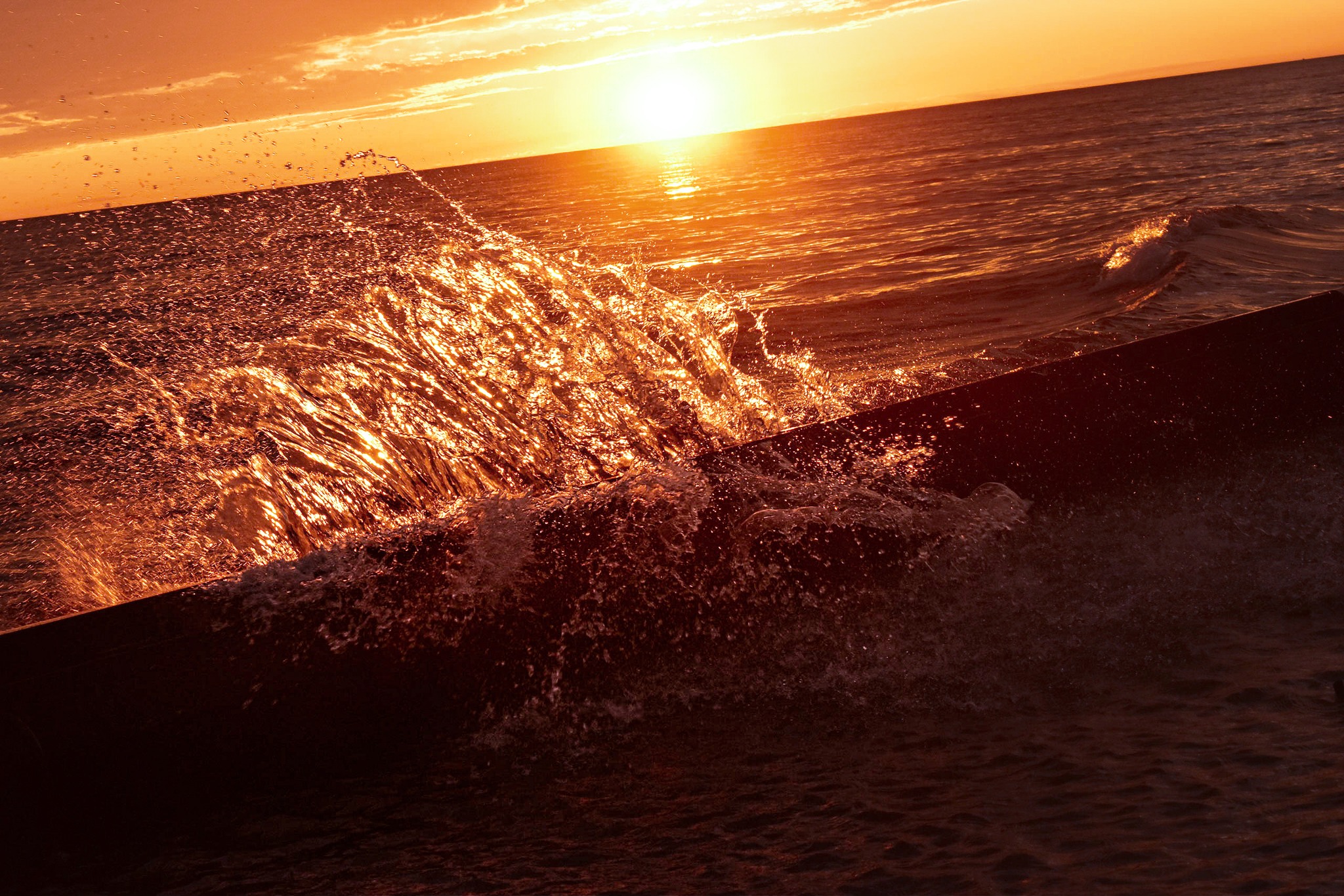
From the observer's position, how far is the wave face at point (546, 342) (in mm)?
5164

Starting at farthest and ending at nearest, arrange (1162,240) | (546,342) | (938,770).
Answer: (1162,240) → (546,342) → (938,770)

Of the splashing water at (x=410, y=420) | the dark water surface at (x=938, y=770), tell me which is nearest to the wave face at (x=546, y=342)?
the splashing water at (x=410, y=420)

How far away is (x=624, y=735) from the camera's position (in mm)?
3318

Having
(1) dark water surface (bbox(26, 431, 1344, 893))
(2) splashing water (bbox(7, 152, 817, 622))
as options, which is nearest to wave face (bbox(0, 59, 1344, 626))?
(2) splashing water (bbox(7, 152, 817, 622))

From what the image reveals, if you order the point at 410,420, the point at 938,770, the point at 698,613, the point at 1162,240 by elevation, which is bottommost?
the point at 938,770

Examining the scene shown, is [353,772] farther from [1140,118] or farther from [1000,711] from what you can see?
[1140,118]

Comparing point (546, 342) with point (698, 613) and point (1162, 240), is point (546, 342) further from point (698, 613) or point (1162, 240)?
point (1162, 240)

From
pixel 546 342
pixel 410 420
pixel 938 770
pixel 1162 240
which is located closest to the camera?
pixel 938 770

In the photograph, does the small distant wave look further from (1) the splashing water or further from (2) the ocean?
(1) the splashing water

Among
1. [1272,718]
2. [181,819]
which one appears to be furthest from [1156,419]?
[181,819]

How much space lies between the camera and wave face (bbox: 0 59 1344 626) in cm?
516

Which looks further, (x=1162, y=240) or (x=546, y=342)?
(x=1162, y=240)

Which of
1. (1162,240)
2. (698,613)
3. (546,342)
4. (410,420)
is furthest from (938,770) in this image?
(1162,240)

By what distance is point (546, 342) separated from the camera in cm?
703
